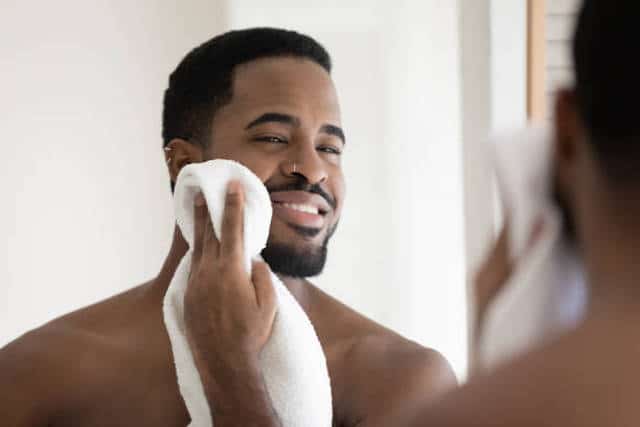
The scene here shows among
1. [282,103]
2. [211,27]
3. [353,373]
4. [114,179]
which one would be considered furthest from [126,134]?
[353,373]

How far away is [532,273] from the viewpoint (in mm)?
287

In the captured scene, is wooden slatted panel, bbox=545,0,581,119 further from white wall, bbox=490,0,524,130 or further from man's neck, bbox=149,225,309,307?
man's neck, bbox=149,225,309,307

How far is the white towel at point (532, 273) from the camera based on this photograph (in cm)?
29

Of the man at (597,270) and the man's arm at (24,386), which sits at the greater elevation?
the man at (597,270)

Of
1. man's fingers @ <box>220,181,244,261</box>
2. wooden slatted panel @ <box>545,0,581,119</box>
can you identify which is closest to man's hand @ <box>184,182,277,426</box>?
man's fingers @ <box>220,181,244,261</box>

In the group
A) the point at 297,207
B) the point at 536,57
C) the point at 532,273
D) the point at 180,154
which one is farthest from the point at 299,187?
the point at 532,273

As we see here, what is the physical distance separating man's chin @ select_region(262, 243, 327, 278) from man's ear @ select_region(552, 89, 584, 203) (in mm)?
388

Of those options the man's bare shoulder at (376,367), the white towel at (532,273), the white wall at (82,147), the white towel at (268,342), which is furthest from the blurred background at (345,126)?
the white towel at (532,273)

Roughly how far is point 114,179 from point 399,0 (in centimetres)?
39

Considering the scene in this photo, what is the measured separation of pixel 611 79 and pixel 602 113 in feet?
0.04

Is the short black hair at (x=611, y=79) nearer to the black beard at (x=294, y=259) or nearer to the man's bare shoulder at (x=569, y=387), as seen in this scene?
the man's bare shoulder at (x=569, y=387)

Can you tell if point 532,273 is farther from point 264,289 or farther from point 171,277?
point 171,277

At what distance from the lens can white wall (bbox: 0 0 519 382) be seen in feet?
2.68

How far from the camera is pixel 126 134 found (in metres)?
0.87
